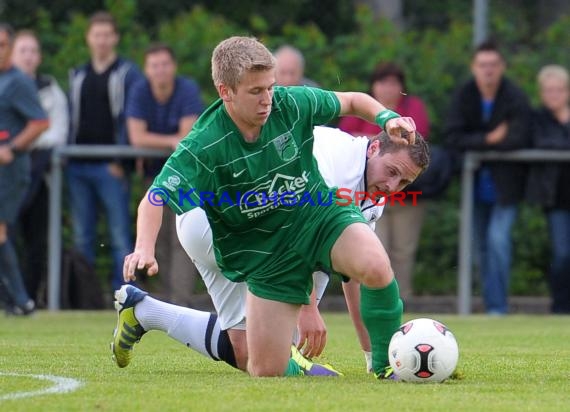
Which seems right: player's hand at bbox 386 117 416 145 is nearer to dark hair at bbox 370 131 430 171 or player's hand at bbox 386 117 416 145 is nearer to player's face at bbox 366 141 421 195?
dark hair at bbox 370 131 430 171

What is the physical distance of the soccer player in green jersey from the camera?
20.4 feet

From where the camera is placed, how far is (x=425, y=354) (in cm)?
620

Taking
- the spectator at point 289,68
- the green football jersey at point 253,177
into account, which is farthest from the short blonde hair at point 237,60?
Result: the spectator at point 289,68

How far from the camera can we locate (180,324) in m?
7.18

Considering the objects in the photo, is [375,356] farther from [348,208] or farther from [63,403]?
A: [63,403]

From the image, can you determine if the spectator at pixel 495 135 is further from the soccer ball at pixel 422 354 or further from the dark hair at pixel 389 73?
the soccer ball at pixel 422 354

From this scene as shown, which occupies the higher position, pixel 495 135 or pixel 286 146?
pixel 495 135

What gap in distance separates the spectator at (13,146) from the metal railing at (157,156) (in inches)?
26.2

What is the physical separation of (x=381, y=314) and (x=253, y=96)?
3.86 ft

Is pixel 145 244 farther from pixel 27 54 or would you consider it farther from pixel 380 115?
pixel 27 54

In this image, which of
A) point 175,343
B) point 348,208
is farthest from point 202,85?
point 348,208

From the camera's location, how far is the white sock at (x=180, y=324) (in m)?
7.15

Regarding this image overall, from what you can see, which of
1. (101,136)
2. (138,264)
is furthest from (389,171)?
(101,136)

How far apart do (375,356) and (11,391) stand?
175cm
